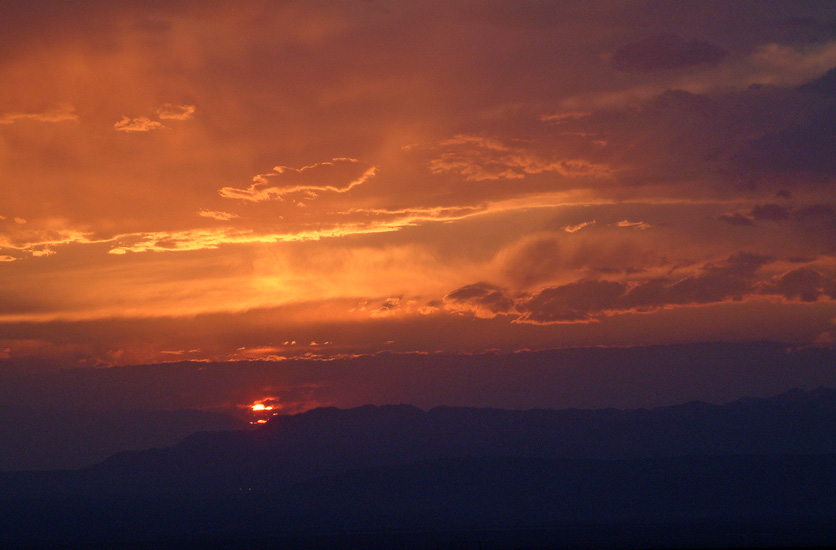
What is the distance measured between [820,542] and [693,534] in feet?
125

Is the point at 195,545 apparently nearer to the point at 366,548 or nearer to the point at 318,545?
the point at 318,545

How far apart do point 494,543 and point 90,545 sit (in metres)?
72.5

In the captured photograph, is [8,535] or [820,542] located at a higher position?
[820,542]

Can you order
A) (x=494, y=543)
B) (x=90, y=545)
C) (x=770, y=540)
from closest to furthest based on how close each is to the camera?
1. (x=770, y=540)
2. (x=494, y=543)
3. (x=90, y=545)

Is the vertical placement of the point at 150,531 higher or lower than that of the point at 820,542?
lower

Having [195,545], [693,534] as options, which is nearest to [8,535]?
[195,545]

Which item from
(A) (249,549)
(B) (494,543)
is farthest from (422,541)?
(A) (249,549)

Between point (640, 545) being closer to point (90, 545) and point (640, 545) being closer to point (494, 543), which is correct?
point (494, 543)

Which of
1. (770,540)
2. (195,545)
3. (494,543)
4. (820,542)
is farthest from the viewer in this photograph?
(195,545)

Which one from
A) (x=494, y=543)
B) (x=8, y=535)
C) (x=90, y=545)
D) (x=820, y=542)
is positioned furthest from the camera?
(x=8, y=535)

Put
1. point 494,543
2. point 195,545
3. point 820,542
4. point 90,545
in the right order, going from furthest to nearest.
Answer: point 90,545
point 195,545
point 494,543
point 820,542

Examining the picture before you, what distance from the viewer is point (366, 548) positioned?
117 m

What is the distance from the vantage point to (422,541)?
134 m

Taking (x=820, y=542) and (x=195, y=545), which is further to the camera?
(x=195, y=545)
